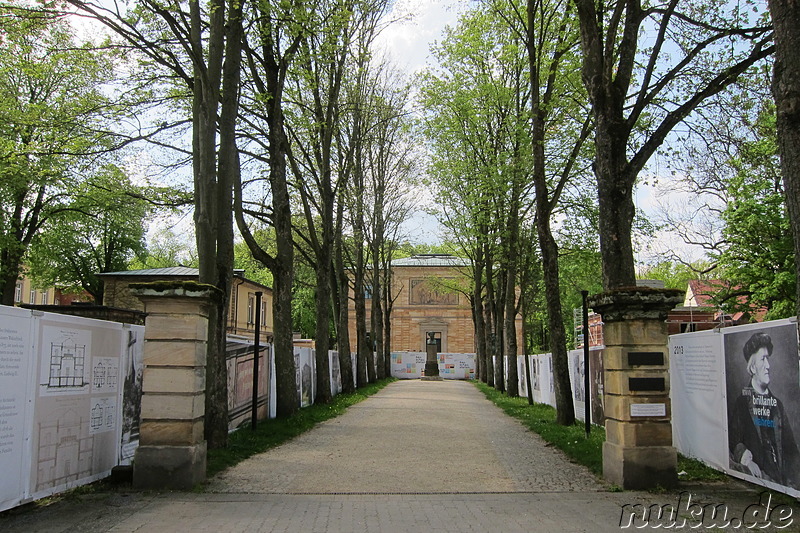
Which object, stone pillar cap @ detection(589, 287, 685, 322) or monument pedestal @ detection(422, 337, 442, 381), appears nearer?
stone pillar cap @ detection(589, 287, 685, 322)

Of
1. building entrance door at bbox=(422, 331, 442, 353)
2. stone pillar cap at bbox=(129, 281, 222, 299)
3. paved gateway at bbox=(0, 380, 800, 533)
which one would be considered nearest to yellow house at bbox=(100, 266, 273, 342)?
paved gateway at bbox=(0, 380, 800, 533)

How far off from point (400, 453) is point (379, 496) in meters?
3.75

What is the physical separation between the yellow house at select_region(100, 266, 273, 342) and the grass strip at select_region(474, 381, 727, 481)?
11482mm

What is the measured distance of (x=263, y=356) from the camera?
1691 centimetres

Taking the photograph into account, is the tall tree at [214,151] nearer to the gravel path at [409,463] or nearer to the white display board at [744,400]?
the gravel path at [409,463]

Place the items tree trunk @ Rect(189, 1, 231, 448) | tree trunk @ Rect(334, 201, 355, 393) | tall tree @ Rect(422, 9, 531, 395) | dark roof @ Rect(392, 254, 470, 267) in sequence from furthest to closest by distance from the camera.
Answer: dark roof @ Rect(392, 254, 470, 267) → tree trunk @ Rect(334, 201, 355, 393) → tall tree @ Rect(422, 9, 531, 395) → tree trunk @ Rect(189, 1, 231, 448)

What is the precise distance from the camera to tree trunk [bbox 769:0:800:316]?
612cm

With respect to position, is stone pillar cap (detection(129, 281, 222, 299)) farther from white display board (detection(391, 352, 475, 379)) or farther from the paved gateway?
white display board (detection(391, 352, 475, 379))

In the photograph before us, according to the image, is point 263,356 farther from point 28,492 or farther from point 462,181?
point 462,181

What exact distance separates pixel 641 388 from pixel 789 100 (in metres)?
3.89

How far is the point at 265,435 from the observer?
535 inches

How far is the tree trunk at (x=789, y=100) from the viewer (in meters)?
6.12

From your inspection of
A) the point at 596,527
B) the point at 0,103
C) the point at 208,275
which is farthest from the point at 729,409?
the point at 0,103

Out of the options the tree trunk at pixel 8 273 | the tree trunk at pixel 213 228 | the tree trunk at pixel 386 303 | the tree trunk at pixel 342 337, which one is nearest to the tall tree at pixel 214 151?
Answer: the tree trunk at pixel 213 228
